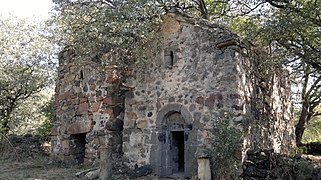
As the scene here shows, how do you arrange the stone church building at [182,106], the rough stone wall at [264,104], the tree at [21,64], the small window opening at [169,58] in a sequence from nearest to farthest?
the stone church building at [182,106]
the rough stone wall at [264,104]
the small window opening at [169,58]
the tree at [21,64]

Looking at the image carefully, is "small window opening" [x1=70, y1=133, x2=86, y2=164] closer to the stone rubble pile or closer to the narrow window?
the stone rubble pile

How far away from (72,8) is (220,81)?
524 cm

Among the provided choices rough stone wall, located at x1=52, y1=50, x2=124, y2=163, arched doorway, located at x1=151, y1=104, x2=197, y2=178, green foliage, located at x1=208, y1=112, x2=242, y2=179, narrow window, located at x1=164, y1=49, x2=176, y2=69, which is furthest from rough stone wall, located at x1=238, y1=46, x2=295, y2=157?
rough stone wall, located at x1=52, y1=50, x2=124, y2=163

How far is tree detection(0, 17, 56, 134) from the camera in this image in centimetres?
1678

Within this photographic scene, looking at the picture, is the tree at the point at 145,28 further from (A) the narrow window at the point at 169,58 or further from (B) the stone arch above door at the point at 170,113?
(B) the stone arch above door at the point at 170,113

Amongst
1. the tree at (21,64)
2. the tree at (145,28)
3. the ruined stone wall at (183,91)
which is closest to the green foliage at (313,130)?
the tree at (145,28)

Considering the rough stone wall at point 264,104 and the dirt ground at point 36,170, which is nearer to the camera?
the rough stone wall at point 264,104

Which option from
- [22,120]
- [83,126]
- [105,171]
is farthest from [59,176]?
[22,120]

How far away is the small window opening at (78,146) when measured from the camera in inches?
442

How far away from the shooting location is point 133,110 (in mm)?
9805

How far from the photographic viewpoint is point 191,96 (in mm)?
8711

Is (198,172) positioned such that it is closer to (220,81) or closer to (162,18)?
(220,81)

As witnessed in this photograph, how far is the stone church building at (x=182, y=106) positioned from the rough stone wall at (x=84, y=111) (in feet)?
0.10

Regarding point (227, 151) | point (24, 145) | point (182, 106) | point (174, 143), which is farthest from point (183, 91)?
point (24, 145)
